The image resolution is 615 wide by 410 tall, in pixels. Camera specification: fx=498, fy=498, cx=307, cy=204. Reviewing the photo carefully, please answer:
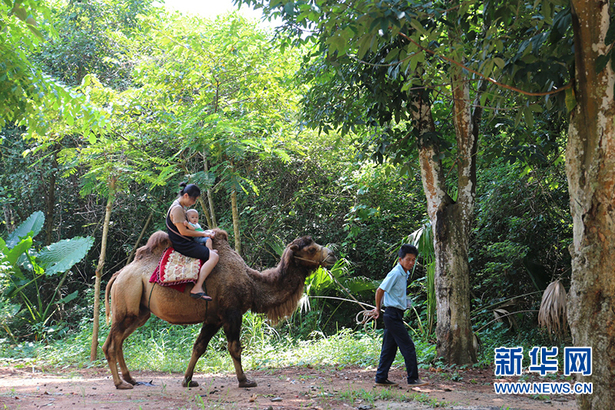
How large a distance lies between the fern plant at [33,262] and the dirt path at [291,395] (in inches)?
204

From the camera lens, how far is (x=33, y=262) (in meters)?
12.1

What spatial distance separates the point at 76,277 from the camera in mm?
15242

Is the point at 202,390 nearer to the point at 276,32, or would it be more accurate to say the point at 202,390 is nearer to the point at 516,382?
the point at 516,382

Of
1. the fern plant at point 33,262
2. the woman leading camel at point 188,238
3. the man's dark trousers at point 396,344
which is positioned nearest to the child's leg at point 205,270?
the woman leading camel at point 188,238

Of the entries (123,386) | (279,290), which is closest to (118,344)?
(123,386)

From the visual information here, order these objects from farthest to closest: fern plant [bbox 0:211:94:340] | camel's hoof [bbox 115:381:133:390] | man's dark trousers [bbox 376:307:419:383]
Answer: fern plant [bbox 0:211:94:340] < camel's hoof [bbox 115:381:133:390] < man's dark trousers [bbox 376:307:419:383]

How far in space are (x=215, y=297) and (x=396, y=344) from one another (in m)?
2.33

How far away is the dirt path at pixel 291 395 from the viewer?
16.5 ft

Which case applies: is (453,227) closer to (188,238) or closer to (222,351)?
(188,238)

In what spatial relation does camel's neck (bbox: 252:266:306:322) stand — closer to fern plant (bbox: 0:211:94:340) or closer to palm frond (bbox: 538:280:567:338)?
palm frond (bbox: 538:280:567:338)

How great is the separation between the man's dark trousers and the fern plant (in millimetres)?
8942

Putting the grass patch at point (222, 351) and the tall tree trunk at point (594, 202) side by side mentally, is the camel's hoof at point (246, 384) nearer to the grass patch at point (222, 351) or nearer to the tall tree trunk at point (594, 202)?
the grass patch at point (222, 351)

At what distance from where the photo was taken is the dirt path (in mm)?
5027

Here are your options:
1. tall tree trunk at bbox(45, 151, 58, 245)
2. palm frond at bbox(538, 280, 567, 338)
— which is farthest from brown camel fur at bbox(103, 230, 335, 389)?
tall tree trunk at bbox(45, 151, 58, 245)
